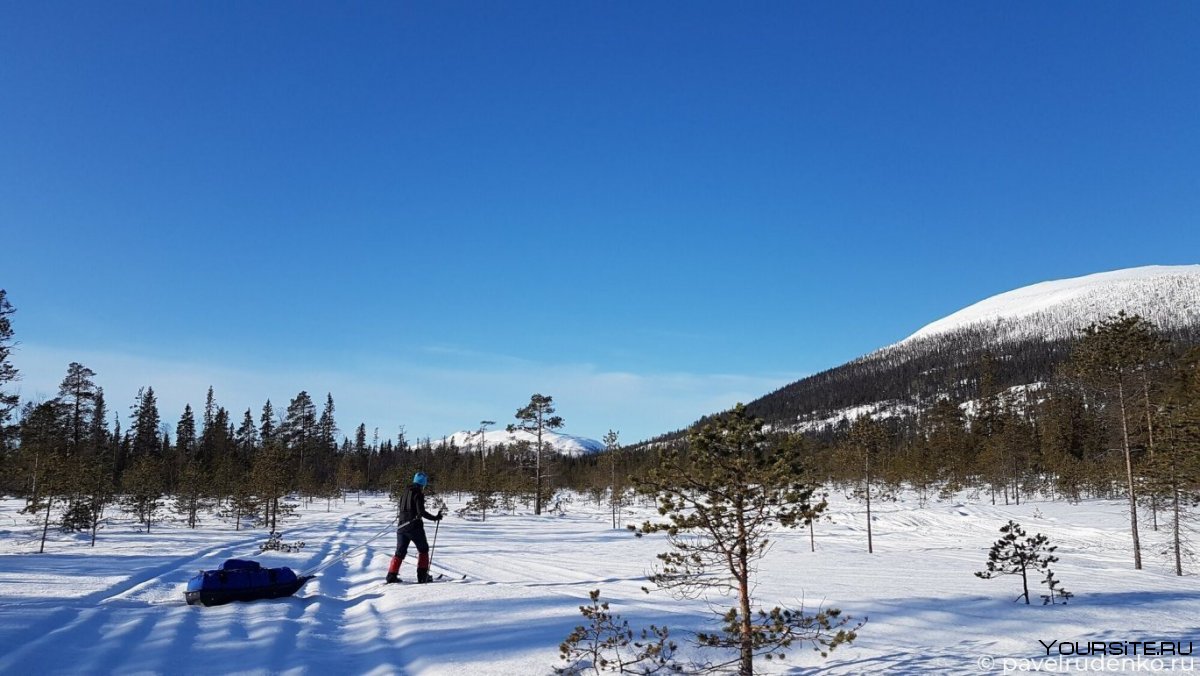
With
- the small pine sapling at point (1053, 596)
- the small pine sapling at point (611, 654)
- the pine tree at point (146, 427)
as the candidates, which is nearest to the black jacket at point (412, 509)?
the small pine sapling at point (611, 654)

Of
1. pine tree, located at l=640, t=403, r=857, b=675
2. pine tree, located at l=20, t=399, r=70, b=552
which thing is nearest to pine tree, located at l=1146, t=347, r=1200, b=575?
pine tree, located at l=640, t=403, r=857, b=675

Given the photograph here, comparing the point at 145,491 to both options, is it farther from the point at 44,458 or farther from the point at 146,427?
the point at 146,427

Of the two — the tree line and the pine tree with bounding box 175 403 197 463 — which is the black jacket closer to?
the tree line

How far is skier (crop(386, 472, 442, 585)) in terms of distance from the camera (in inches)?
449

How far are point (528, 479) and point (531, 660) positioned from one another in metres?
44.3

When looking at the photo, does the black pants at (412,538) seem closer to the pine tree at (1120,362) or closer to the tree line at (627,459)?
the tree line at (627,459)

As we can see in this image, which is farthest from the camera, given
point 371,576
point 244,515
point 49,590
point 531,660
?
point 244,515

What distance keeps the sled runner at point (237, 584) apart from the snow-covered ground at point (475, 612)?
29 cm

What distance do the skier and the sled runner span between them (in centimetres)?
174

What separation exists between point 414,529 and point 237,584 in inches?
115

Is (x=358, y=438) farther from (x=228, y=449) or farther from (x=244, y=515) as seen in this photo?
(x=244, y=515)

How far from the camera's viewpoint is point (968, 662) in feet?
23.6

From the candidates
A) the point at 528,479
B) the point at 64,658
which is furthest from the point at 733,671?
the point at 528,479

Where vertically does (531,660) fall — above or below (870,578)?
above
